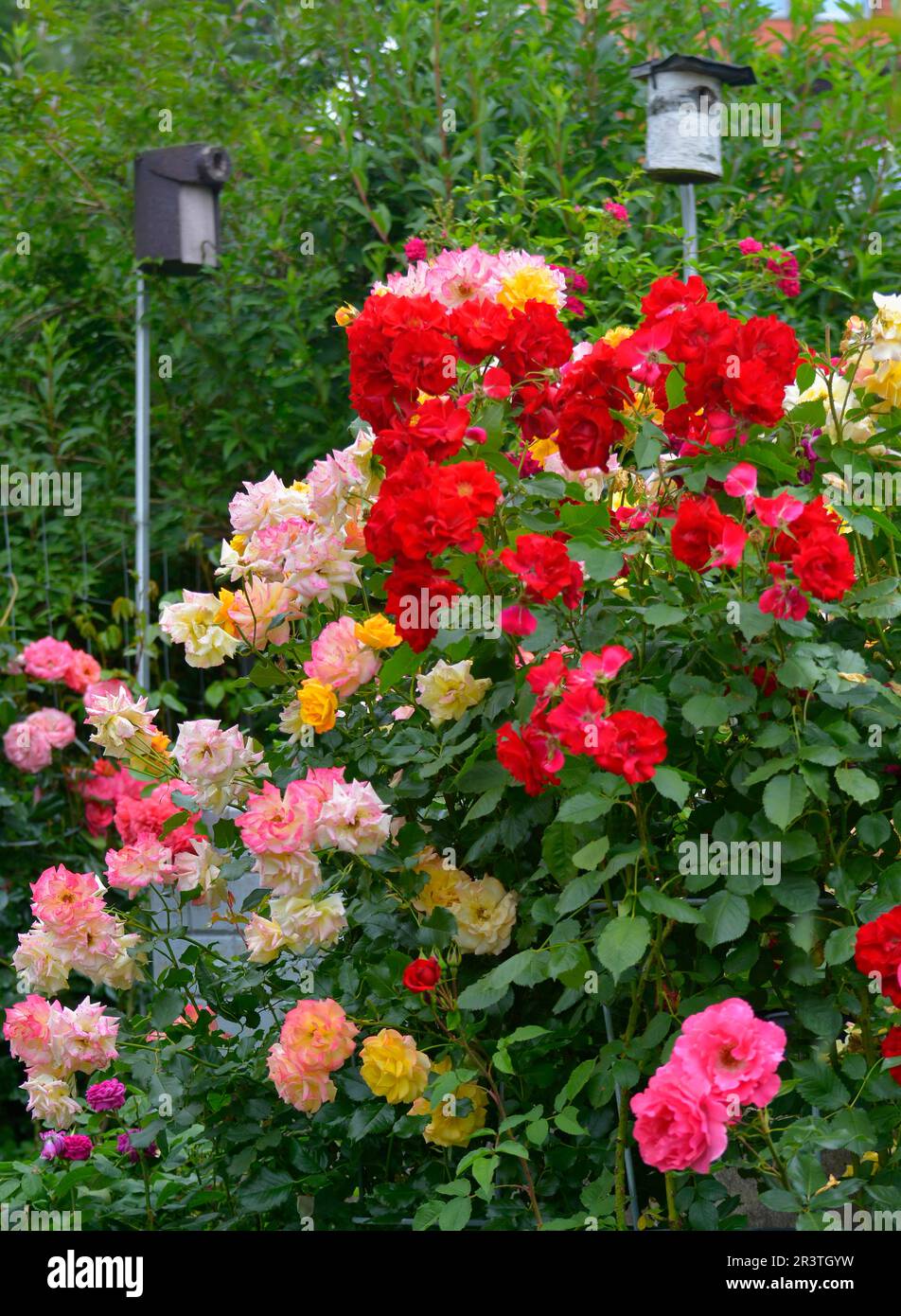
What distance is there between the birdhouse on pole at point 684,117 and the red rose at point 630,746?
102 inches

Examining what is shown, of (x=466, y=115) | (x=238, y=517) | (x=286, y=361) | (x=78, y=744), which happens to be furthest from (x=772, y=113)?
(x=238, y=517)

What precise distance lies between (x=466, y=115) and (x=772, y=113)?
0.89 meters

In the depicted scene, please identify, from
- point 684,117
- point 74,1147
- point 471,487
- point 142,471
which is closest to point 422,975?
point 471,487

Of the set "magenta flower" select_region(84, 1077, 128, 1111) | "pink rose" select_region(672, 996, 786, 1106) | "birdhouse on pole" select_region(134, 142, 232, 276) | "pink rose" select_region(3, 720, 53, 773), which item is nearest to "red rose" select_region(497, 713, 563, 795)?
"pink rose" select_region(672, 996, 786, 1106)

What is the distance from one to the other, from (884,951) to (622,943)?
0.83 ft

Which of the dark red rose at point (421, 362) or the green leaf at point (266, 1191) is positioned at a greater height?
the dark red rose at point (421, 362)

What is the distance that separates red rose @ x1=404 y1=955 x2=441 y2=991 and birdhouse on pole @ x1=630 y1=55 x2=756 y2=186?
2.58 metres

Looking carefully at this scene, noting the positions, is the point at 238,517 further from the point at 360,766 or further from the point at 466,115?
the point at 466,115

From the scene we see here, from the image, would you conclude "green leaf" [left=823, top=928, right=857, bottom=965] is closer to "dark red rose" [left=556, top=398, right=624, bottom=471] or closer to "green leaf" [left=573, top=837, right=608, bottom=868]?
"green leaf" [left=573, top=837, right=608, bottom=868]

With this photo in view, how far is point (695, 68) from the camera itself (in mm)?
3998

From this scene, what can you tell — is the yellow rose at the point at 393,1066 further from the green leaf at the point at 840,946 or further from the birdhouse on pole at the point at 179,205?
the birdhouse on pole at the point at 179,205

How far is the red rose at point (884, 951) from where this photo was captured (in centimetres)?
157

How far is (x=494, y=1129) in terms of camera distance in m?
1.97

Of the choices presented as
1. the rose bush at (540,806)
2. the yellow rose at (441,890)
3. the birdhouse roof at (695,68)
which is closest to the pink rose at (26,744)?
the rose bush at (540,806)
